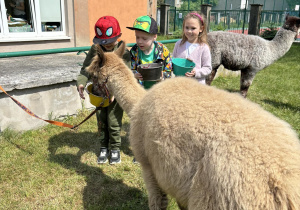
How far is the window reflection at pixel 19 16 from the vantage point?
693 cm

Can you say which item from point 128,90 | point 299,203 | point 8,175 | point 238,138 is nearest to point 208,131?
point 238,138

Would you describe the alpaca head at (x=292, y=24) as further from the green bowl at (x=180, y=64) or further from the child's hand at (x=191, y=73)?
the child's hand at (x=191, y=73)

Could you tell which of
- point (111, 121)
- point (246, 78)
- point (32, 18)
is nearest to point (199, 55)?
point (111, 121)

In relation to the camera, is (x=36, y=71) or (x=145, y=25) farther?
(x=36, y=71)

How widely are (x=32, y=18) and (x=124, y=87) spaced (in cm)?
580

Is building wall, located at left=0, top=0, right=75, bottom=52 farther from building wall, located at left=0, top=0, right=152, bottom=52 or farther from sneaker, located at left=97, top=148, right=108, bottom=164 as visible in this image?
sneaker, located at left=97, top=148, right=108, bottom=164

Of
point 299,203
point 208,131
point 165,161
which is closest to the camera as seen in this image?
point 299,203

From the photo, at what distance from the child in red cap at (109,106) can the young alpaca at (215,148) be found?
1.14 meters

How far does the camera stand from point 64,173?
375 cm

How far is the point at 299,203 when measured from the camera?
4.57 feet

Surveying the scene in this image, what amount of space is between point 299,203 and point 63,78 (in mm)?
4370

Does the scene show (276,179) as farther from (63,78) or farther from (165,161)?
(63,78)

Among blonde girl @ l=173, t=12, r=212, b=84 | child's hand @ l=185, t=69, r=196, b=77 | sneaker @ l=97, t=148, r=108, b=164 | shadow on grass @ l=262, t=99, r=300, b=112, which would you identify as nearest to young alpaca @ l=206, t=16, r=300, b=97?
shadow on grass @ l=262, t=99, r=300, b=112

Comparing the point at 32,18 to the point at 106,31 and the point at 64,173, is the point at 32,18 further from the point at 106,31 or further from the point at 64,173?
the point at 64,173
